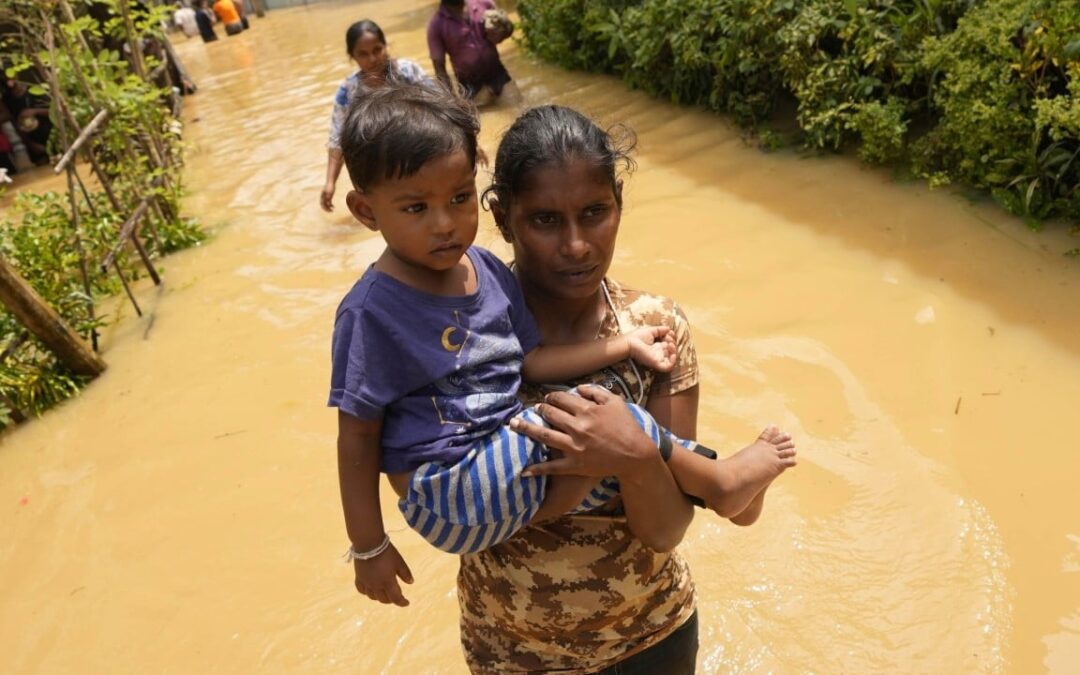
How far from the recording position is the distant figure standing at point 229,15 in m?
18.0

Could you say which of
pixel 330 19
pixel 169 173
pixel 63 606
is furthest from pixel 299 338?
pixel 330 19

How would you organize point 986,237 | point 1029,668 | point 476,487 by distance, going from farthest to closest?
point 986,237
point 1029,668
point 476,487

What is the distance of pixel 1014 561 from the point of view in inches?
105

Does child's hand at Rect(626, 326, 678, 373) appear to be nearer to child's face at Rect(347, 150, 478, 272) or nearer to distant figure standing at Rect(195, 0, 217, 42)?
child's face at Rect(347, 150, 478, 272)

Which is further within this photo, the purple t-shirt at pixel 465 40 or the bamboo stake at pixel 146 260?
the purple t-shirt at pixel 465 40

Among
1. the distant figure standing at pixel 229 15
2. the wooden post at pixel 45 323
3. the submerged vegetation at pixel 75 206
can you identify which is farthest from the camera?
the distant figure standing at pixel 229 15

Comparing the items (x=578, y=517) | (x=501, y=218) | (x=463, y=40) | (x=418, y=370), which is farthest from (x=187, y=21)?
(x=578, y=517)

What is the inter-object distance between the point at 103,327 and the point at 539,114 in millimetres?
4563

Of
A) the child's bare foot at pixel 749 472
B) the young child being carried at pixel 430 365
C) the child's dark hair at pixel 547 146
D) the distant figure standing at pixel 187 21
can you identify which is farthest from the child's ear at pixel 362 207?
the distant figure standing at pixel 187 21

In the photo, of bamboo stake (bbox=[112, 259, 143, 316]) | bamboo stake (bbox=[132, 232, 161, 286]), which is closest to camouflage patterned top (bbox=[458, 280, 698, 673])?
bamboo stake (bbox=[112, 259, 143, 316])

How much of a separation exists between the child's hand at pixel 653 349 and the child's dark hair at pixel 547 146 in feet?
1.00

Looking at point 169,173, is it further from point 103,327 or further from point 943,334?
point 943,334

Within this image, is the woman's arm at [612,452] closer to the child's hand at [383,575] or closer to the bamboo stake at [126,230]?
the child's hand at [383,575]

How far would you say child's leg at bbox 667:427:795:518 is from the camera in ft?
4.84
